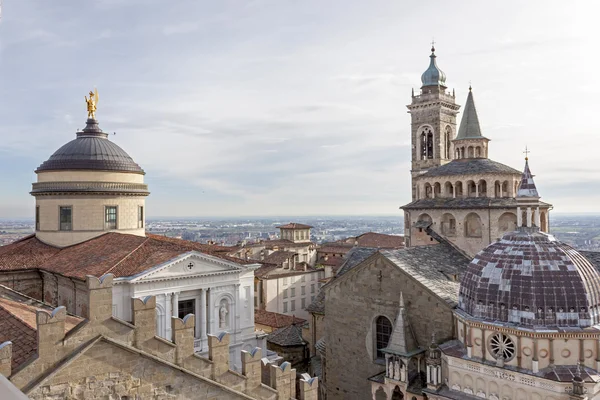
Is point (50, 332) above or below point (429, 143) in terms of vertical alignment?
below

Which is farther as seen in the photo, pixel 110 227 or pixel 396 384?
pixel 110 227

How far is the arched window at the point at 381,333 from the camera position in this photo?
2731 cm

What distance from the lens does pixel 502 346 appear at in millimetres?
21016

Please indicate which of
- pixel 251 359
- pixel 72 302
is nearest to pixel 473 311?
pixel 251 359

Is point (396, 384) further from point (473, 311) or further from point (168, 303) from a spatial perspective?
point (168, 303)

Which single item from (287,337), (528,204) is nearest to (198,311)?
(287,337)

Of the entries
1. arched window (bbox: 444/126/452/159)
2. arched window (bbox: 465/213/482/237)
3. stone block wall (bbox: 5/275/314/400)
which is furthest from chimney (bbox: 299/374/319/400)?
arched window (bbox: 444/126/452/159)

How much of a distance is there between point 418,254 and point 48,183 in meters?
26.3

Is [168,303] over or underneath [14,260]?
underneath

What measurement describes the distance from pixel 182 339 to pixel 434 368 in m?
15.2

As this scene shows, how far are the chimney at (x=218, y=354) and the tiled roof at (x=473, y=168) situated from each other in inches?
1159

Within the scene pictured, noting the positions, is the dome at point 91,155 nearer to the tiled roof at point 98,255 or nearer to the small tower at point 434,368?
the tiled roof at point 98,255

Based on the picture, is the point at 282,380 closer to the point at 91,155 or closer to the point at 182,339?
the point at 182,339

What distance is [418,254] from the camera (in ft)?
98.4
